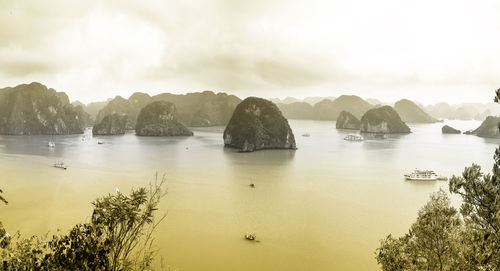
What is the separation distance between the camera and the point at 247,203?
155 feet

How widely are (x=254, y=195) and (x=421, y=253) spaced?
3773 centimetres

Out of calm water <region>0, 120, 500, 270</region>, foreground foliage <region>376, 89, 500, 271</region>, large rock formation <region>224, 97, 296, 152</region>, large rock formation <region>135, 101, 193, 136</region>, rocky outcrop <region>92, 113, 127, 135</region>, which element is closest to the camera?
foreground foliage <region>376, 89, 500, 271</region>

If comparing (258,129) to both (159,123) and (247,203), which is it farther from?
(159,123)

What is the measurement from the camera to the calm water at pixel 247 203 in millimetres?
30750

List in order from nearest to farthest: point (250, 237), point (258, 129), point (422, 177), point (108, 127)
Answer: point (250, 237), point (422, 177), point (258, 129), point (108, 127)

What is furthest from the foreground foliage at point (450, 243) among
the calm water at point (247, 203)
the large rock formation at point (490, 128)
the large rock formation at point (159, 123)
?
the large rock formation at point (490, 128)

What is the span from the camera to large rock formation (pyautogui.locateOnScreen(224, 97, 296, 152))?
377 feet

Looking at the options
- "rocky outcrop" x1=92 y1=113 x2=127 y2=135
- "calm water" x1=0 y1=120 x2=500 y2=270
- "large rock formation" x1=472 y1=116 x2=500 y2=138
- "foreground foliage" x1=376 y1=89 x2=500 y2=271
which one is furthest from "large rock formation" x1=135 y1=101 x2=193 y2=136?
"large rock formation" x1=472 y1=116 x2=500 y2=138

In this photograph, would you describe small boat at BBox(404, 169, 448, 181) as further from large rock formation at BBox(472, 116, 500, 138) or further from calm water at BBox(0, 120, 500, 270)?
large rock formation at BBox(472, 116, 500, 138)

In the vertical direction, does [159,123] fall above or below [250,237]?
above

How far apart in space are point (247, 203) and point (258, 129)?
72.3 meters

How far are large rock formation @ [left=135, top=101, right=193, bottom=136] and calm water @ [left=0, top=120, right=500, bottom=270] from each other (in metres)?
94.6

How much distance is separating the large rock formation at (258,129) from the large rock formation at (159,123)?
73343 millimetres

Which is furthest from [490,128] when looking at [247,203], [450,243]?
[450,243]
